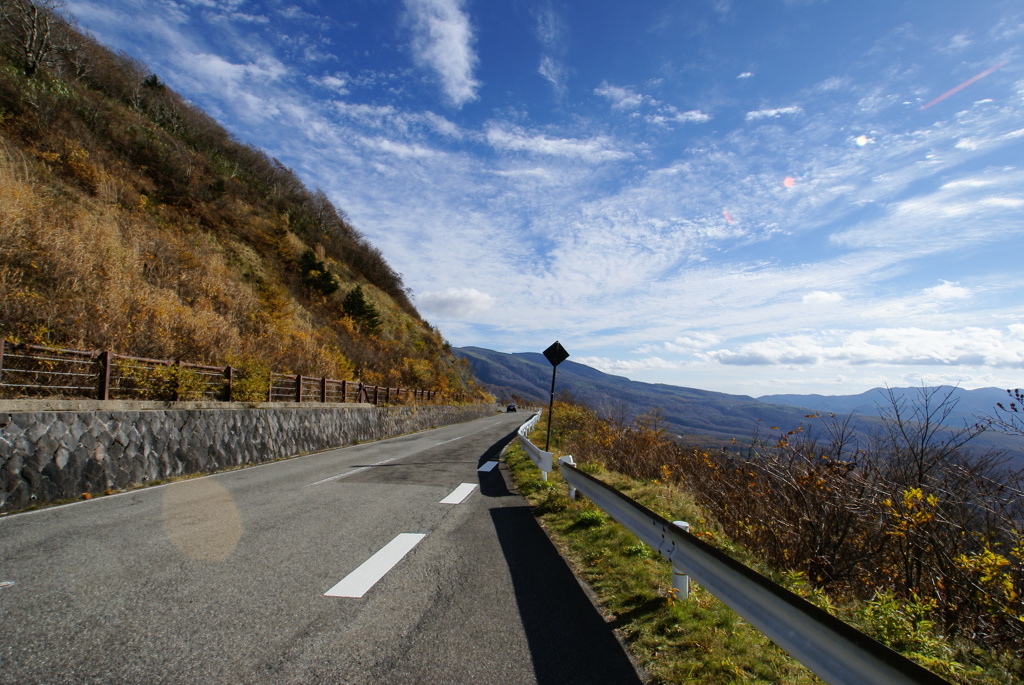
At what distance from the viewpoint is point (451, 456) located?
15500mm

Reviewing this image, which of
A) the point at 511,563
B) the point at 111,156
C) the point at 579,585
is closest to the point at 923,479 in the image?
the point at 579,585

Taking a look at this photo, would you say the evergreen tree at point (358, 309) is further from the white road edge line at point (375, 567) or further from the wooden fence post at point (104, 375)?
the white road edge line at point (375, 567)

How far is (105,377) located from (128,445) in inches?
59.4

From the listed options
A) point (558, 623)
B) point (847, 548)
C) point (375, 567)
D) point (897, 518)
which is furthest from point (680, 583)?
point (847, 548)

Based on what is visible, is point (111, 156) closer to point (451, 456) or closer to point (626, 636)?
point (451, 456)

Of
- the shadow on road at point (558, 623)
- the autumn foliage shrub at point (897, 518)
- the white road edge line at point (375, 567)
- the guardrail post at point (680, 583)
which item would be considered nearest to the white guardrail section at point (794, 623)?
the guardrail post at point (680, 583)

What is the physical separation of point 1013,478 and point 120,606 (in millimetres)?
7284

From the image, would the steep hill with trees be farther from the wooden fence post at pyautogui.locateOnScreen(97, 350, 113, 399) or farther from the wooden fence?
the wooden fence post at pyautogui.locateOnScreen(97, 350, 113, 399)

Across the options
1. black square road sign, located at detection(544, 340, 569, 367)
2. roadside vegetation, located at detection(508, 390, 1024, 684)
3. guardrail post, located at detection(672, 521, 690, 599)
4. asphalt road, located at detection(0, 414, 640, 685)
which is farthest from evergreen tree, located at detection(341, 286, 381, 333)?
guardrail post, located at detection(672, 521, 690, 599)

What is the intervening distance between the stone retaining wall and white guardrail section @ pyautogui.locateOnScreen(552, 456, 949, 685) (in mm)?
8625

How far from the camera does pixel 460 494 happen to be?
360 inches

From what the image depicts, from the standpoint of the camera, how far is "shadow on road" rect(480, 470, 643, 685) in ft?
10.1

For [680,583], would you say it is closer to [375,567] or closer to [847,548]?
[375,567]

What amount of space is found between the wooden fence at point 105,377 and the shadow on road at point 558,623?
8600mm
